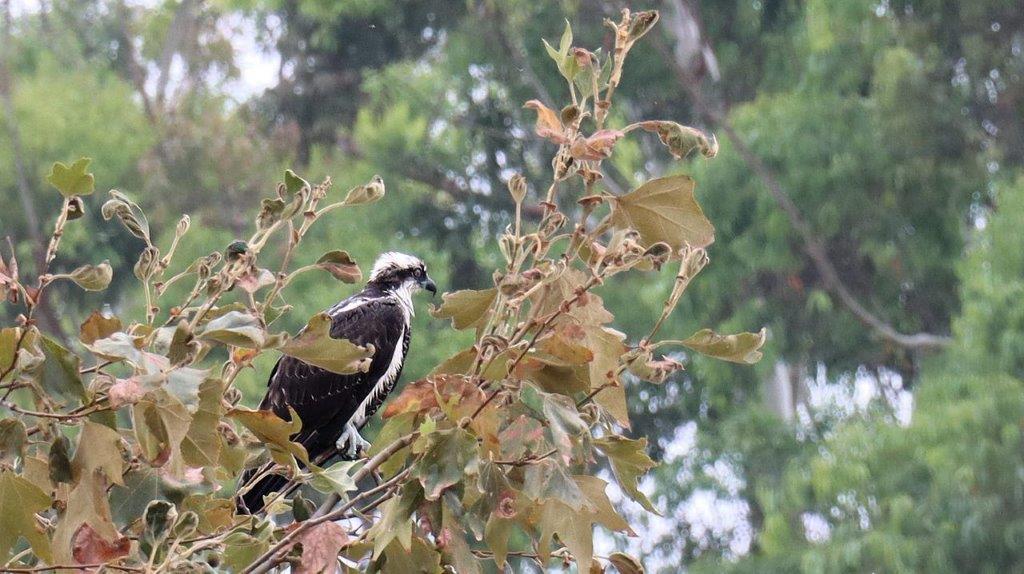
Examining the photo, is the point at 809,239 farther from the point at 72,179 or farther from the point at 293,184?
the point at 72,179

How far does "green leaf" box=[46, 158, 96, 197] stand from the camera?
9.98 ft

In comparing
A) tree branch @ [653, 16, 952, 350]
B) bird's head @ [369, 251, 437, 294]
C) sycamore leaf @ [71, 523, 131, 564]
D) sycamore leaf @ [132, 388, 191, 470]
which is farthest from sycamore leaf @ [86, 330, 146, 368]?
tree branch @ [653, 16, 952, 350]

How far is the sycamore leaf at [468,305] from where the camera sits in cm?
302

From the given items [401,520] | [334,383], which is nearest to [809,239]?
[334,383]

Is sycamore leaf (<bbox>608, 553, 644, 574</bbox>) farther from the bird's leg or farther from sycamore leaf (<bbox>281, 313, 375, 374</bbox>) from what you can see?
the bird's leg

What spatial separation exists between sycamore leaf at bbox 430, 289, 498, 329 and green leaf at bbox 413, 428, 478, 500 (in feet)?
1.04

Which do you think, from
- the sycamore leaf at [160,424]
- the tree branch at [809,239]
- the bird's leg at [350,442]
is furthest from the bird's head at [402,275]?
the tree branch at [809,239]

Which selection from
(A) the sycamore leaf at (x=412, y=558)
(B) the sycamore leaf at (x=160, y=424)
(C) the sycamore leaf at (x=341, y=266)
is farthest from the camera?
(C) the sycamore leaf at (x=341, y=266)

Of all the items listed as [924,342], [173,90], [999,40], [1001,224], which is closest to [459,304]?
[1001,224]

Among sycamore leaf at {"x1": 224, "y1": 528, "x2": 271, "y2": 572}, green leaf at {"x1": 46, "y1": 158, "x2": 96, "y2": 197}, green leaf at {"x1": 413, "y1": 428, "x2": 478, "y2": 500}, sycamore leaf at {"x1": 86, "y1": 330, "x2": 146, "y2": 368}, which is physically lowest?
sycamore leaf at {"x1": 224, "y1": 528, "x2": 271, "y2": 572}

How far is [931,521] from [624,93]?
8.29m

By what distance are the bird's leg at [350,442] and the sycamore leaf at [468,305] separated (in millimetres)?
2685

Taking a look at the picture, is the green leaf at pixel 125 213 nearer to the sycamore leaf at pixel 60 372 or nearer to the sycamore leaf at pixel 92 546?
the sycamore leaf at pixel 60 372

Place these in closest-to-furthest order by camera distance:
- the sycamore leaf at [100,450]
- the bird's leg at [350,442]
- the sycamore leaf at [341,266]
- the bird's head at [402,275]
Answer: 1. the sycamore leaf at [100,450]
2. the sycamore leaf at [341,266]
3. the bird's leg at [350,442]
4. the bird's head at [402,275]
